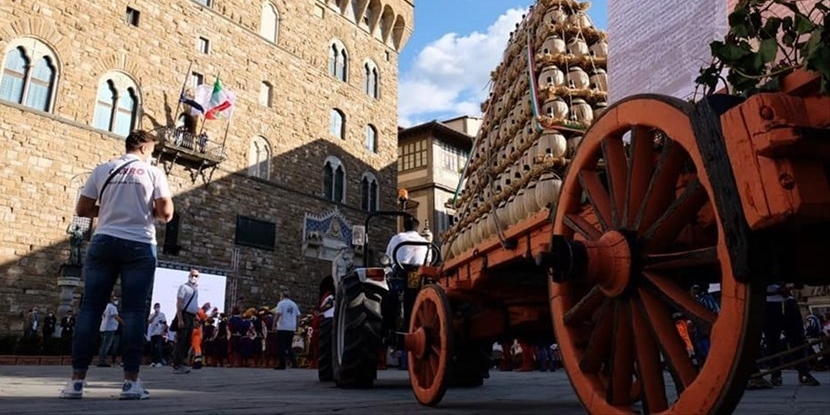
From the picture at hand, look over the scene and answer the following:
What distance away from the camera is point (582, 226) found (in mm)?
2271

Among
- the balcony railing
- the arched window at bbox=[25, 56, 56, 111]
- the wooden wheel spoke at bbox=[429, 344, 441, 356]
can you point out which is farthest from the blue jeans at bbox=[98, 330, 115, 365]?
the wooden wheel spoke at bbox=[429, 344, 441, 356]

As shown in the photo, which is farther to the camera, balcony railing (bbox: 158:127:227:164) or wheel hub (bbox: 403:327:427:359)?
balcony railing (bbox: 158:127:227:164)

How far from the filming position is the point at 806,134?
136 centimetres

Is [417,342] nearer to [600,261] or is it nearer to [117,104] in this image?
[600,261]

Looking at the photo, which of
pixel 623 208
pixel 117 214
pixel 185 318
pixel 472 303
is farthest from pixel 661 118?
pixel 185 318

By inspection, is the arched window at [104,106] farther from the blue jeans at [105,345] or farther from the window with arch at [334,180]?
the window with arch at [334,180]

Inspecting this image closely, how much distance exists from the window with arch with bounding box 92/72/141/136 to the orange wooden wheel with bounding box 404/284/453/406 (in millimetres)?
17749

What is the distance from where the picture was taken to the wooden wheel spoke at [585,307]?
214 centimetres

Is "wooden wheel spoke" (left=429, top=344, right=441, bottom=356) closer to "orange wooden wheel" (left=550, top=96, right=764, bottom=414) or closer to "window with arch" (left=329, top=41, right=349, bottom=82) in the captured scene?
"orange wooden wheel" (left=550, top=96, right=764, bottom=414)

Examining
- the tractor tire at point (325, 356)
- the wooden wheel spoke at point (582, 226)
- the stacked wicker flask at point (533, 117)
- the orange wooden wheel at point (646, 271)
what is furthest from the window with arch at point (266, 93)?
the orange wooden wheel at point (646, 271)

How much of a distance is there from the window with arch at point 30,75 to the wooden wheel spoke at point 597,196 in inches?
745

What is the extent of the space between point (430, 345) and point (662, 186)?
2288 mm

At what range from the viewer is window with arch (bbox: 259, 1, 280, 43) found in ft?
80.3

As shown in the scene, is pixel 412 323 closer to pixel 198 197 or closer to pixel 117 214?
pixel 117 214
